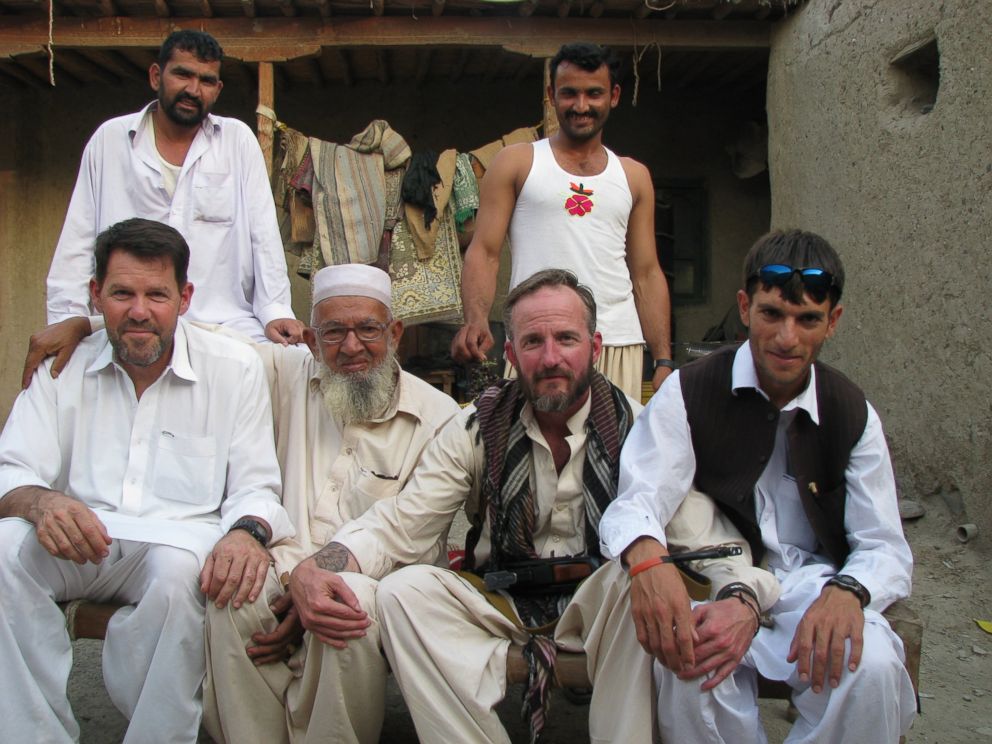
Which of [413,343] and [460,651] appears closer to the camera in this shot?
[460,651]

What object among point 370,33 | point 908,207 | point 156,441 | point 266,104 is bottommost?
point 156,441

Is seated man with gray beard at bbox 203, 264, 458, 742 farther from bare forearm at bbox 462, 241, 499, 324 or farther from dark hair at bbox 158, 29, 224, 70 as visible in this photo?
dark hair at bbox 158, 29, 224, 70

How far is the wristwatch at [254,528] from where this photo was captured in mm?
2656

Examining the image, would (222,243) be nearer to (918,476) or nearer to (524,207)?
(524,207)

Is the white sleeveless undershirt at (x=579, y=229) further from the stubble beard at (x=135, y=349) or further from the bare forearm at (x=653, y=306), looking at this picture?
the stubble beard at (x=135, y=349)

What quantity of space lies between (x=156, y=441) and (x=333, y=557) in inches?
28.6

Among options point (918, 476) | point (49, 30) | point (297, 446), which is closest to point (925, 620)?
point (918, 476)

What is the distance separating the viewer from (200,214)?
3492mm

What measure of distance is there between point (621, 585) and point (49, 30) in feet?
20.5

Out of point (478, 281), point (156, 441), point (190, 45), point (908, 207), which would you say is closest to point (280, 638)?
point (156, 441)

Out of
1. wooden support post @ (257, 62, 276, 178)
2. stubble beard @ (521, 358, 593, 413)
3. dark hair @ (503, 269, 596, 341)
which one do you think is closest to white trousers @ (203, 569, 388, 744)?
stubble beard @ (521, 358, 593, 413)

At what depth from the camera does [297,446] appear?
3.09m

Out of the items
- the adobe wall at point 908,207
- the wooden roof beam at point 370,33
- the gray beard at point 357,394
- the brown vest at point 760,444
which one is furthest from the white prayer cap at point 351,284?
the wooden roof beam at point 370,33

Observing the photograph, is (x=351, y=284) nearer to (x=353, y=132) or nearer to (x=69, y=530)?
(x=69, y=530)
